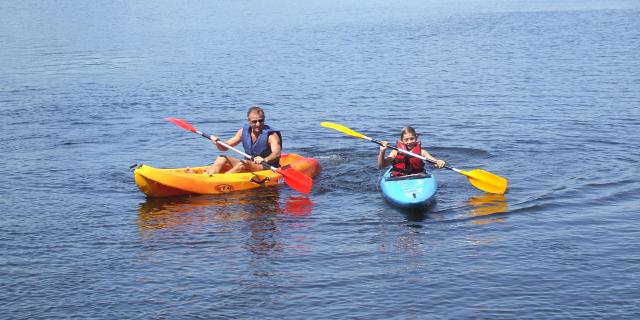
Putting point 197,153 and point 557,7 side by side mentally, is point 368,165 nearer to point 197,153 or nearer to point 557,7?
point 197,153

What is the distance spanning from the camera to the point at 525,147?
15352mm

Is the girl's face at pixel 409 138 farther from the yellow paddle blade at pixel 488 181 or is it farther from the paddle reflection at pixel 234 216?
the paddle reflection at pixel 234 216

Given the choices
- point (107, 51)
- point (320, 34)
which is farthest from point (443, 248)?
point (320, 34)

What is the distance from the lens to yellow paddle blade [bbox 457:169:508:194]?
1209 cm

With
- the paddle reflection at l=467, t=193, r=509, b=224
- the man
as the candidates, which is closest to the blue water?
the paddle reflection at l=467, t=193, r=509, b=224

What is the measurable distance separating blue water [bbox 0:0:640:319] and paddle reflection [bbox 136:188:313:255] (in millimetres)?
43

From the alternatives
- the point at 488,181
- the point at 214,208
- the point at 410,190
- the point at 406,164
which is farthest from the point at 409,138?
the point at 214,208

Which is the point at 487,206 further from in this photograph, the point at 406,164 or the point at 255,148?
the point at 255,148

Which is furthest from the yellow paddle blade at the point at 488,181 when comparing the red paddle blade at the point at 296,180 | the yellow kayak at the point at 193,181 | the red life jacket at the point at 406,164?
the yellow kayak at the point at 193,181

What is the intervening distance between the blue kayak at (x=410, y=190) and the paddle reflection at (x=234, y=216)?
3.64 feet

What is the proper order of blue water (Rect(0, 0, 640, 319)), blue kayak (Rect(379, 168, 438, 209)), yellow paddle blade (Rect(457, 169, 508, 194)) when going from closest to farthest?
blue water (Rect(0, 0, 640, 319)) → blue kayak (Rect(379, 168, 438, 209)) → yellow paddle blade (Rect(457, 169, 508, 194))

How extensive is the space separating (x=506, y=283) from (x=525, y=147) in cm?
693

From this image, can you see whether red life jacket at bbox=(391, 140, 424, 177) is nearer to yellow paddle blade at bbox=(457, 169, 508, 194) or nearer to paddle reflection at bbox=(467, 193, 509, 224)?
yellow paddle blade at bbox=(457, 169, 508, 194)

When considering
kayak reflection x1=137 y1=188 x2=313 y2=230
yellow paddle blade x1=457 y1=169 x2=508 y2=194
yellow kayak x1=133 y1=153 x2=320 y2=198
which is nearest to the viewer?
kayak reflection x1=137 y1=188 x2=313 y2=230
